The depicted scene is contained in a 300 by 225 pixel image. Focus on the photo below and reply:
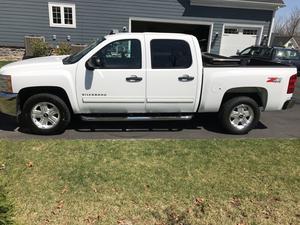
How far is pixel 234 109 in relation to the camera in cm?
636

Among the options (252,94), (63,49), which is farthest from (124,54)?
(63,49)

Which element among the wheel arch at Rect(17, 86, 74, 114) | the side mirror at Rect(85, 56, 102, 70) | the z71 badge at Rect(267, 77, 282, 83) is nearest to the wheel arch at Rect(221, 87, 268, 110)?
the z71 badge at Rect(267, 77, 282, 83)

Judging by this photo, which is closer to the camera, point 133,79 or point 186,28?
point 133,79

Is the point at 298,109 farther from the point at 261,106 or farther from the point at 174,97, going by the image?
the point at 174,97

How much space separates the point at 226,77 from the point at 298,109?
4325 millimetres

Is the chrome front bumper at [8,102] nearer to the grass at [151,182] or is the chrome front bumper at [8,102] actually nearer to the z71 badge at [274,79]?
the grass at [151,182]

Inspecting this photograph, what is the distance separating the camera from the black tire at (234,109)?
20.6ft

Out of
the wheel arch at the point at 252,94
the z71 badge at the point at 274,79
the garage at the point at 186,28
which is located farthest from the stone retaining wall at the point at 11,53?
the z71 badge at the point at 274,79

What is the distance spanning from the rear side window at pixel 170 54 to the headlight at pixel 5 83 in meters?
2.59

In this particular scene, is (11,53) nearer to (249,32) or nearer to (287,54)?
(249,32)

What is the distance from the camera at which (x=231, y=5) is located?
18719 mm

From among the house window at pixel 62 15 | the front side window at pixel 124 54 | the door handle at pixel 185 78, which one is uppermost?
the house window at pixel 62 15

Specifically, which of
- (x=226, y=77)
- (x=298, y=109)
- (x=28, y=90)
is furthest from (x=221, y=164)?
(x=298, y=109)

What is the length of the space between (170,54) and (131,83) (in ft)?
3.01
